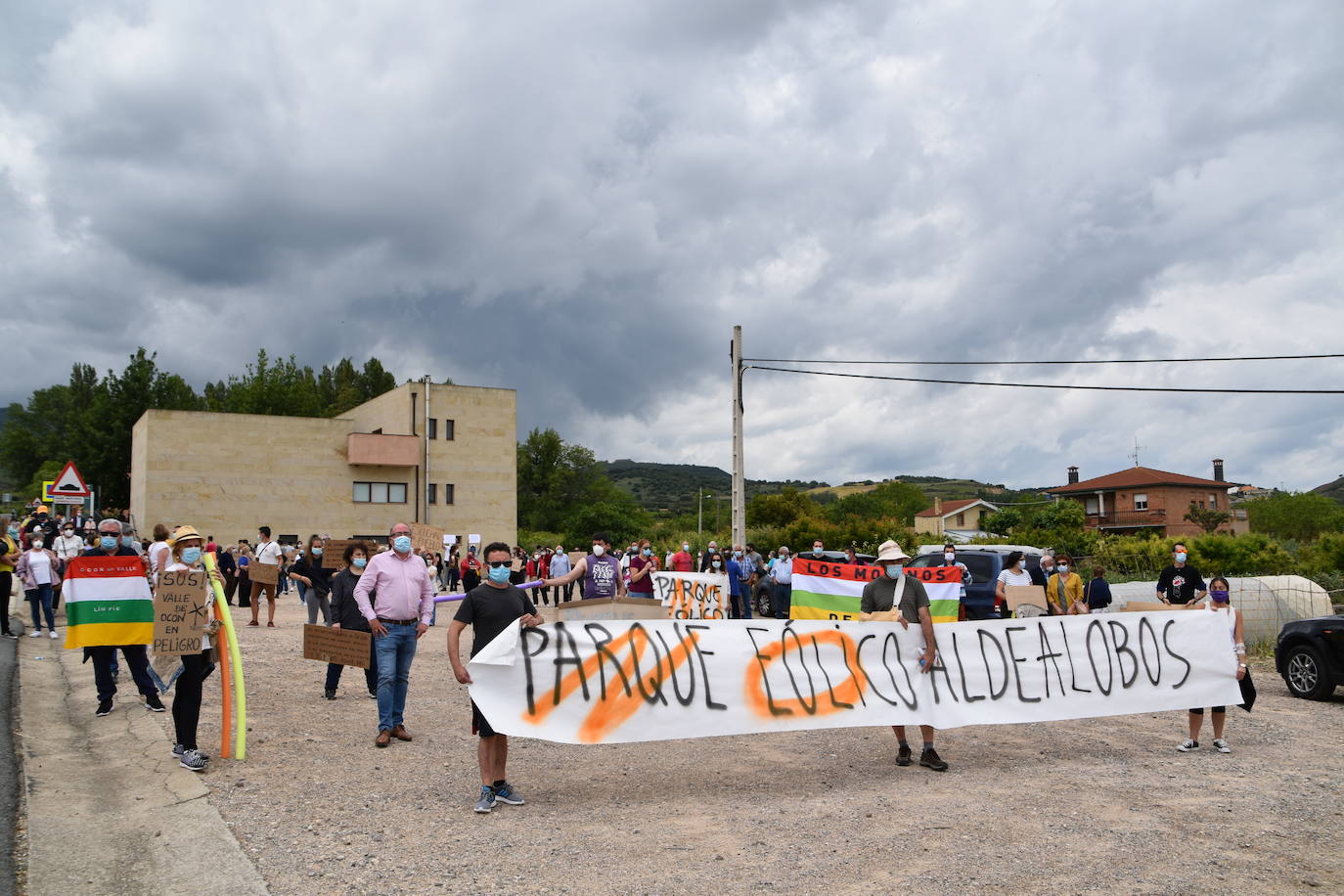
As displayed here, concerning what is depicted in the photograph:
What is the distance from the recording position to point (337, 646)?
1016 cm

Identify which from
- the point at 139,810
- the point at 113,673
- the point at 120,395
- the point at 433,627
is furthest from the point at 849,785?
the point at 120,395

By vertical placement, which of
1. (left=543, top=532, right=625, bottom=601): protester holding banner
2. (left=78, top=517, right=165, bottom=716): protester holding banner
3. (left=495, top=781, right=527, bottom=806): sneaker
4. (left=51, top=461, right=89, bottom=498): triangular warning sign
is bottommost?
(left=495, top=781, right=527, bottom=806): sneaker

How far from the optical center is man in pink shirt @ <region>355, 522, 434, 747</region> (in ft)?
27.8

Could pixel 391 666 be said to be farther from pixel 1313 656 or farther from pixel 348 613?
pixel 1313 656

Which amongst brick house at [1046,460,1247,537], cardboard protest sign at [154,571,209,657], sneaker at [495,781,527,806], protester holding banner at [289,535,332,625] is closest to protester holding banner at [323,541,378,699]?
cardboard protest sign at [154,571,209,657]

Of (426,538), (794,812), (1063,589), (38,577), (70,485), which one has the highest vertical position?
(70,485)

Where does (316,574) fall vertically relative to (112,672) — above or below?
above

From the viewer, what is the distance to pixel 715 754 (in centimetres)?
846

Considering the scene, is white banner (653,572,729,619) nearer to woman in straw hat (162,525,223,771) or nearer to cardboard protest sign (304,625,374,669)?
cardboard protest sign (304,625,374,669)

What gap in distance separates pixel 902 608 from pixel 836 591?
8.22 m

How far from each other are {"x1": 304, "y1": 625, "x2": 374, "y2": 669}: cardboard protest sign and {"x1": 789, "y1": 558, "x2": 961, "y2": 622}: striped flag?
7.95m

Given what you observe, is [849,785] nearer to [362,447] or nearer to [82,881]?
[82,881]

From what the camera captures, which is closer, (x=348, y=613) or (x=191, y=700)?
(x=191, y=700)

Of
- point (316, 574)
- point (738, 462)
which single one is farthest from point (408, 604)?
point (738, 462)
